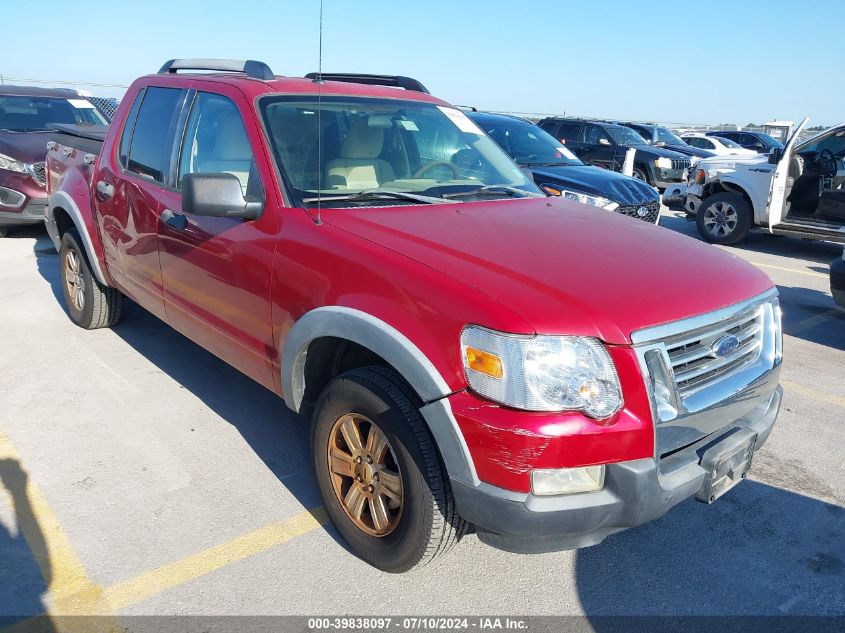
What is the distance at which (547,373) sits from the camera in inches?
83.0

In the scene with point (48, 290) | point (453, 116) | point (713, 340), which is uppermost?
point (453, 116)

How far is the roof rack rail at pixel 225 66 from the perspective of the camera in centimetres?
359

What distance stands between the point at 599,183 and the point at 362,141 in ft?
16.3

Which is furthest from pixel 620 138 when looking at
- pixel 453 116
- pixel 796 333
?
pixel 453 116

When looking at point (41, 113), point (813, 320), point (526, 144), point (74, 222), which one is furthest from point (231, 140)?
point (41, 113)

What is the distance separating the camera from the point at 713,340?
2.45 m

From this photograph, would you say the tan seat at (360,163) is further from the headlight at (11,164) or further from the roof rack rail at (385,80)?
the headlight at (11,164)

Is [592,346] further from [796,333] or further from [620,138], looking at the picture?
[620,138]

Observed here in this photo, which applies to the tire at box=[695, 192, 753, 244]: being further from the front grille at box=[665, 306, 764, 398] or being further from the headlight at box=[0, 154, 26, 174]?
the headlight at box=[0, 154, 26, 174]

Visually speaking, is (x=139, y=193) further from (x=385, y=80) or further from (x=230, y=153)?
(x=385, y=80)

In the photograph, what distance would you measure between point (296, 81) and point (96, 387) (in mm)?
2345

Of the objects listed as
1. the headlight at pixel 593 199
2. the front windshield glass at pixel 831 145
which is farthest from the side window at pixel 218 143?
the front windshield glass at pixel 831 145

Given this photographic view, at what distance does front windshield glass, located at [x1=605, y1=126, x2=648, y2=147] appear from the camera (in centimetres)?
1652

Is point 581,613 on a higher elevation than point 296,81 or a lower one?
lower
